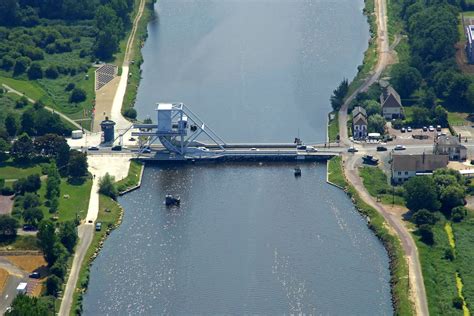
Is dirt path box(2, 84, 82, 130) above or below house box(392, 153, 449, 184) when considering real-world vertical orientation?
above

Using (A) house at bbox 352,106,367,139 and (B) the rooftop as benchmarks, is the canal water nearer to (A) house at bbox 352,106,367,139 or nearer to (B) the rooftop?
(A) house at bbox 352,106,367,139

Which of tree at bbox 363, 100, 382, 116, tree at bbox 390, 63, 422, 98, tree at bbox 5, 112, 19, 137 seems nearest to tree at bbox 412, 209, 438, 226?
tree at bbox 363, 100, 382, 116

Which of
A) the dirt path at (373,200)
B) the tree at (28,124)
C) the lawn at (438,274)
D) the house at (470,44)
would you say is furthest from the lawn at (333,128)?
the tree at (28,124)

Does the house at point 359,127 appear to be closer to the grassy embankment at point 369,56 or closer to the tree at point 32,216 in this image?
the grassy embankment at point 369,56

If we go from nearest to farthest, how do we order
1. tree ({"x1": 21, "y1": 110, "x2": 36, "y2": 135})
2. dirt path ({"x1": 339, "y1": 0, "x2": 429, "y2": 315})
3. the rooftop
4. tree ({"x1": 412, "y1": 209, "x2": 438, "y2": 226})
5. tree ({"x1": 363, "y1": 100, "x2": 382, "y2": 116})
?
dirt path ({"x1": 339, "y1": 0, "x2": 429, "y2": 315})
tree ({"x1": 412, "y1": 209, "x2": 438, "y2": 226})
the rooftop
tree ({"x1": 21, "y1": 110, "x2": 36, "y2": 135})
tree ({"x1": 363, "y1": 100, "x2": 382, "y2": 116})

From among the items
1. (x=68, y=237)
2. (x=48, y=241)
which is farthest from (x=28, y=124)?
(x=48, y=241)

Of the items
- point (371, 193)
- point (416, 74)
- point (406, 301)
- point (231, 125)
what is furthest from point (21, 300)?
point (416, 74)
